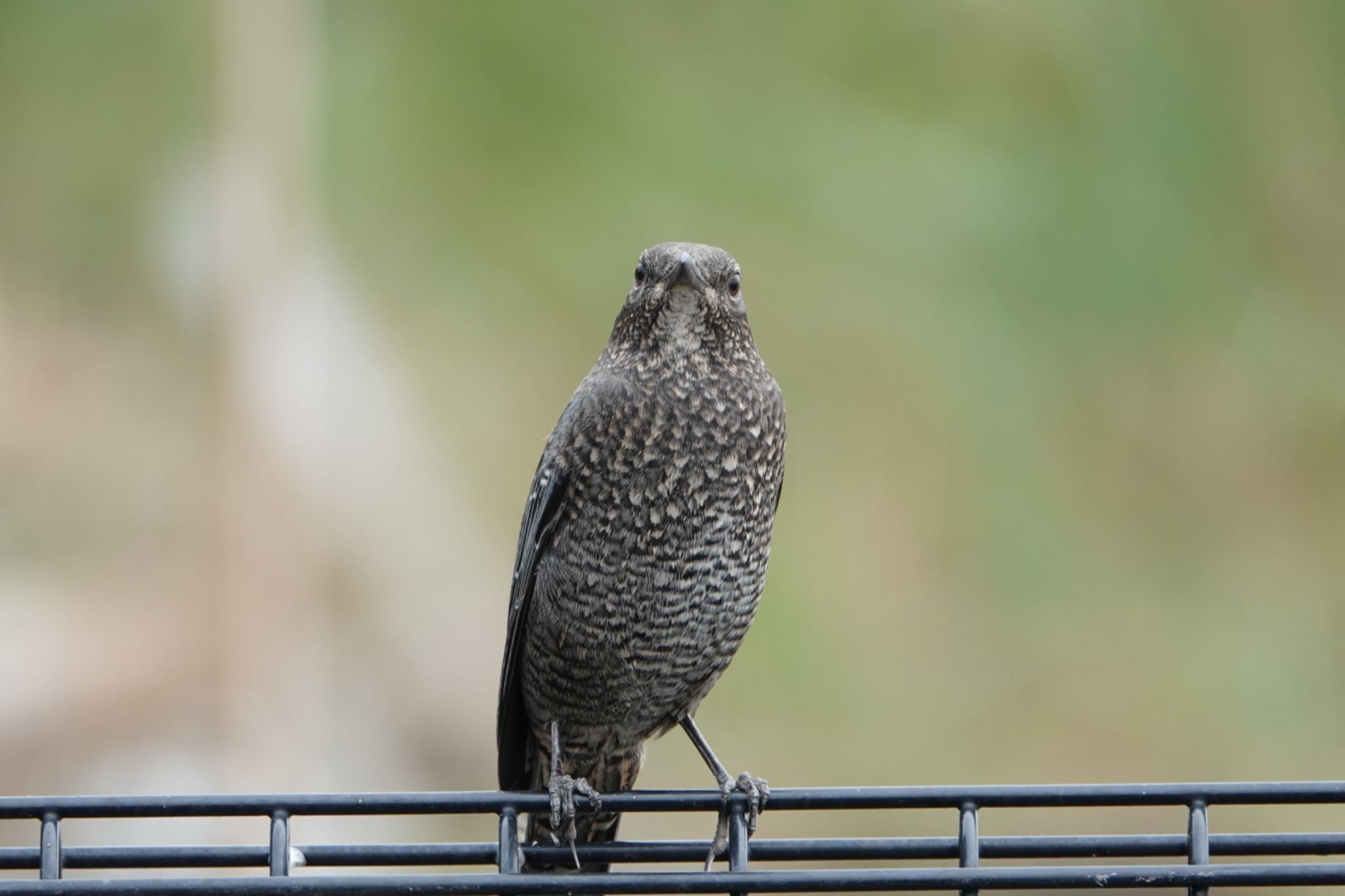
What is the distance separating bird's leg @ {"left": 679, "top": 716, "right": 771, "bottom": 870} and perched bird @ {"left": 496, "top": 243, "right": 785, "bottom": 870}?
14 mm

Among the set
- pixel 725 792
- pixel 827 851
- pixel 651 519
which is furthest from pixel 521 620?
pixel 827 851

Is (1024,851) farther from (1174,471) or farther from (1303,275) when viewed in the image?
(1303,275)

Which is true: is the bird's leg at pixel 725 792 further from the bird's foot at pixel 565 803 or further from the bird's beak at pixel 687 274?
the bird's beak at pixel 687 274

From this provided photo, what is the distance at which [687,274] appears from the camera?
3.07m

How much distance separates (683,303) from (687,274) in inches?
3.7

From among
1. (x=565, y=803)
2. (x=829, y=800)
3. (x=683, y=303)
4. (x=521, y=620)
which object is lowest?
(x=829, y=800)

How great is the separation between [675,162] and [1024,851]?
4078 millimetres

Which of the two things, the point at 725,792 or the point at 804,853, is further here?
the point at 725,792

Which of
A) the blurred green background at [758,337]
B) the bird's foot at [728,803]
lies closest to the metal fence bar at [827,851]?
the bird's foot at [728,803]

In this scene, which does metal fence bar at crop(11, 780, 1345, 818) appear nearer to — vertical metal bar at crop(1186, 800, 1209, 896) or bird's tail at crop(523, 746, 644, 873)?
vertical metal bar at crop(1186, 800, 1209, 896)

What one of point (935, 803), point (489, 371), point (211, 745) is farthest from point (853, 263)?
point (935, 803)

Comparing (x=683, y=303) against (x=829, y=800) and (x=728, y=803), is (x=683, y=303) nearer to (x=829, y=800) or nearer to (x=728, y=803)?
(x=728, y=803)

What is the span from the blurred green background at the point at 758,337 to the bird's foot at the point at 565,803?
245cm

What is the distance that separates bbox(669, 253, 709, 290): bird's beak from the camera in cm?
307
